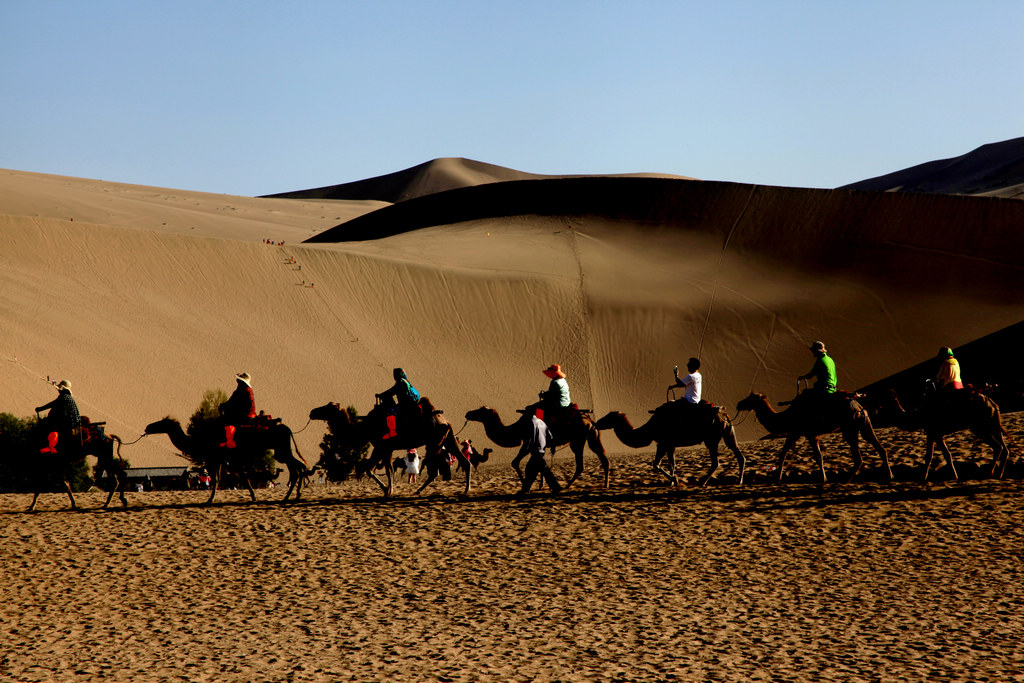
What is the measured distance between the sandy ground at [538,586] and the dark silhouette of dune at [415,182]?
164m

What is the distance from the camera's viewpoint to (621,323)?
1775 inches

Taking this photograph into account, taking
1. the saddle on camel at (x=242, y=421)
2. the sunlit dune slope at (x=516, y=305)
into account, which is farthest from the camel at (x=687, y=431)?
the sunlit dune slope at (x=516, y=305)

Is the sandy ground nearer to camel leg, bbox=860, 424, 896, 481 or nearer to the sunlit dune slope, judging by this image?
camel leg, bbox=860, 424, 896, 481

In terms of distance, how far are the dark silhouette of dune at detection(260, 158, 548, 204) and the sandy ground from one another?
164m

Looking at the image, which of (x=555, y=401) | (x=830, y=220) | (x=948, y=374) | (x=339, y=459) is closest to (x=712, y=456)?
(x=555, y=401)

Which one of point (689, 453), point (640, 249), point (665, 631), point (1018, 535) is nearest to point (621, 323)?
point (640, 249)

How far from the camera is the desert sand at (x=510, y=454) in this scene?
32.3 feet

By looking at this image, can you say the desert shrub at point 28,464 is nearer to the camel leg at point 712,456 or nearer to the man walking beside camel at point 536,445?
the man walking beside camel at point 536,445

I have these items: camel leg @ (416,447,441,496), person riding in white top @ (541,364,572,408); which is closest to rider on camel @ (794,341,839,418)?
person riding in white top @ (541,364,572,408)

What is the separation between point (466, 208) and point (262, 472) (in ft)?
125

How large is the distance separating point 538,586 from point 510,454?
21653 mm

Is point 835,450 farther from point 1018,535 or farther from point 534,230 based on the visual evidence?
point 534,230

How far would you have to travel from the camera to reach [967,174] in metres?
132

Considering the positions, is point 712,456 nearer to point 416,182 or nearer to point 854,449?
point 854,449
